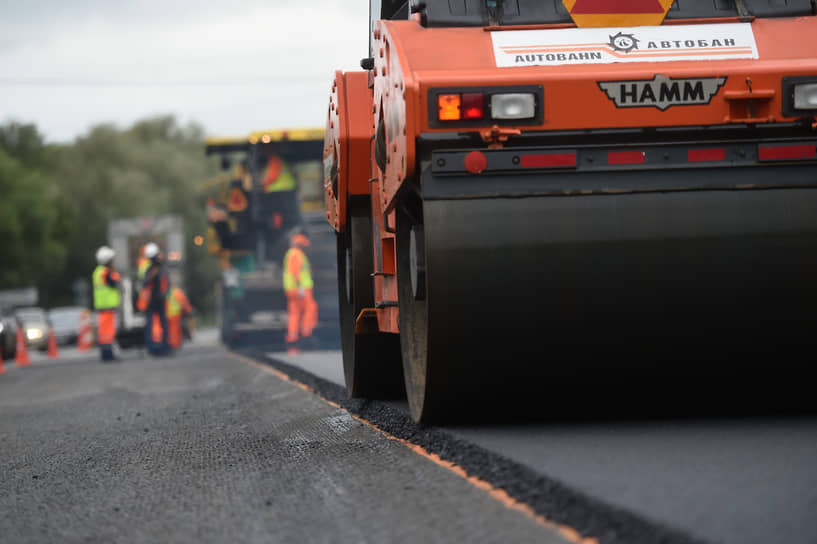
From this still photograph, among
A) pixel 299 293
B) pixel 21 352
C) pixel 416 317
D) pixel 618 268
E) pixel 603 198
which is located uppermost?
pixel 603 198

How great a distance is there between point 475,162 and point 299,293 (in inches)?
502

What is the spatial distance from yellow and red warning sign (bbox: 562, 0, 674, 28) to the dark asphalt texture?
6.31ft

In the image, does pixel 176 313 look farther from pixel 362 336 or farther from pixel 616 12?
pixel 616 12

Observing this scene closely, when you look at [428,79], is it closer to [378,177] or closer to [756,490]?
[378,177]

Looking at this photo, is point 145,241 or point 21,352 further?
point 145,241

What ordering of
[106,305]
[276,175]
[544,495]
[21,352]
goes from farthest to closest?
[21,352] → [276,175] → [106,305] → [544,495]

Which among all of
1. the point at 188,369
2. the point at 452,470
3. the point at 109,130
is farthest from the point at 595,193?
the point at 109,130

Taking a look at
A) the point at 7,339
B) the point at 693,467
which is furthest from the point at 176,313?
the point at 693,467

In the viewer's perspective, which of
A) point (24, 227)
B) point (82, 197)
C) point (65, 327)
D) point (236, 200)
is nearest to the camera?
point (236, 200)

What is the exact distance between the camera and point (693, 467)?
13.1 ft

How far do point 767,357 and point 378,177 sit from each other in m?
2.22

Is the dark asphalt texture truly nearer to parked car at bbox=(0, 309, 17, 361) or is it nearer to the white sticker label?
the white sticker label

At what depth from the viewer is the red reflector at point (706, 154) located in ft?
15.4

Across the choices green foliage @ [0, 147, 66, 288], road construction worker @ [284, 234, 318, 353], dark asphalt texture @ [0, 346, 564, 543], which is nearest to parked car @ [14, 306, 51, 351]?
green foliage @ [0, 147, 66, 288]
